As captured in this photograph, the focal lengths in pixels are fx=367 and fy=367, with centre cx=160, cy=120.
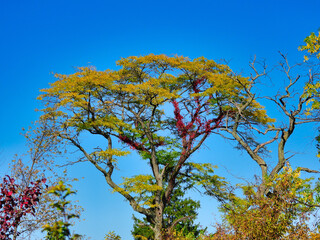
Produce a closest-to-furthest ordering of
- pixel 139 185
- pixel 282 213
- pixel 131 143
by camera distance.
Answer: pixel 282 213, pixel 139 185, pixel 131 143

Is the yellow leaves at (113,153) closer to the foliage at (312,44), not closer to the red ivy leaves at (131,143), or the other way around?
the red ivy leaves at (131,143)

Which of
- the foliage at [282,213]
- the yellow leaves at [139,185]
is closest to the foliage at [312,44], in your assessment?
the foliage at [282,213]

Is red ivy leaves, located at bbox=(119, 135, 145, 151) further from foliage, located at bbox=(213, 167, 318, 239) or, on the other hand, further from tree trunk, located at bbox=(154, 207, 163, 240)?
foliage, located at bbox=(213, 167, 318, 239)

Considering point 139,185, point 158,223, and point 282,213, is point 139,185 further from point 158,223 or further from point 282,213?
point 282,213

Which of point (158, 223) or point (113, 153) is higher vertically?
point (113, 153)

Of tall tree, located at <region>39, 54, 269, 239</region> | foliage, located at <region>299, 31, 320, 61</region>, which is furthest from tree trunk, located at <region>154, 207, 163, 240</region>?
foliage, located at <region>299, 31, 320, 61</region>

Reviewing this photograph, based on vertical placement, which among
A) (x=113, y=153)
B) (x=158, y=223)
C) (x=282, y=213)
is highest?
(x=113, y=153)

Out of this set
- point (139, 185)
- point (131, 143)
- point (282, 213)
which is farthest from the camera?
point (131, 143)

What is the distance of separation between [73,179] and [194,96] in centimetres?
799

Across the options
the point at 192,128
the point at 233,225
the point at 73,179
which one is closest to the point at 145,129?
the point at 192,128

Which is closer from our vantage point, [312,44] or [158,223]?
[312,44]

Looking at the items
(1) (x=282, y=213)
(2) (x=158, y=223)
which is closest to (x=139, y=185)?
(2) (x=158, y=223)

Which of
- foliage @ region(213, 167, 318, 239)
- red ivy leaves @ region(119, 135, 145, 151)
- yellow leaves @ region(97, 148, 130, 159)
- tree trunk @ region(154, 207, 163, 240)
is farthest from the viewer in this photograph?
red ivy leaves @ region(119, 135, 145, 151)

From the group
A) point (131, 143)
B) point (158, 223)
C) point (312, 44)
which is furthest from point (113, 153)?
point (312, 44)
